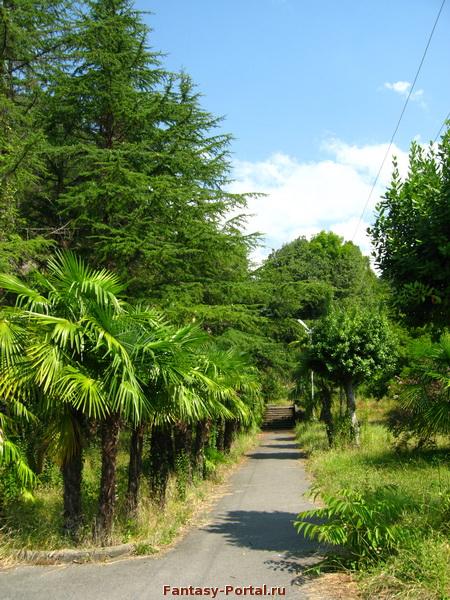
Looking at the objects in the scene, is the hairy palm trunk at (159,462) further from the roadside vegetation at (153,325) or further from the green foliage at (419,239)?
the green foliage at (419,239)

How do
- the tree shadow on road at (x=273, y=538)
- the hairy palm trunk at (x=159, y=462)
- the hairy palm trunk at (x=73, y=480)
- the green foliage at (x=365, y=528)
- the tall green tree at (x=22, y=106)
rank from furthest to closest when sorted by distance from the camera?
the tall green tree at (x=22, y=106), the hairy palm trunk at (x=159, y=462), the hairy palm trunk at (x=73, y=480), the tree shadow on road at (x=273, y=538), the green foliage at (x=365, y=528)

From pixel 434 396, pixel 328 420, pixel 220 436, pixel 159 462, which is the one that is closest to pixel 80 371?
pixel 159 462

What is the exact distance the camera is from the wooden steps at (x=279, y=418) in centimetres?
4488

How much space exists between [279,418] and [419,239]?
40545 millimetres

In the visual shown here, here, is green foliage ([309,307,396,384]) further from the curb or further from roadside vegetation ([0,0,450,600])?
the curb

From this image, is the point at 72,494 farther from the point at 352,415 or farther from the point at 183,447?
the point at 352,415

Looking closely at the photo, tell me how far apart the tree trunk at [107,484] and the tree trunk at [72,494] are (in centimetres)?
33

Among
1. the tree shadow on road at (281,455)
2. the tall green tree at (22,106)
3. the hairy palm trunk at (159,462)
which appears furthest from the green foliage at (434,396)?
the tree shadow on road at (281,455)

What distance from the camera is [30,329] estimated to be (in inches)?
297

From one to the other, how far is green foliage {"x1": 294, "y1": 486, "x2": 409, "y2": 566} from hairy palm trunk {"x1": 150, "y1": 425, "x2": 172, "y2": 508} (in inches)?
186

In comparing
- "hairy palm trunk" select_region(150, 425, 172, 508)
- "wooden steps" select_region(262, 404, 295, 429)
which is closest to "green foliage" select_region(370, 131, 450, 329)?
"hairy palm trunk" select_region(150, 425, 172, 508)

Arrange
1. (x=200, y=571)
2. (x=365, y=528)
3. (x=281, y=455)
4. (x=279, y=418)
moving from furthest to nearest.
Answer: (x=279, y=418), (x=281, y=455), (x=200, y=571), (x=365, y=528)

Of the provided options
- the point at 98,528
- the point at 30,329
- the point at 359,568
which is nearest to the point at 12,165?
the point at 30,329

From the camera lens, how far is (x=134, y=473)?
29.4 ft
